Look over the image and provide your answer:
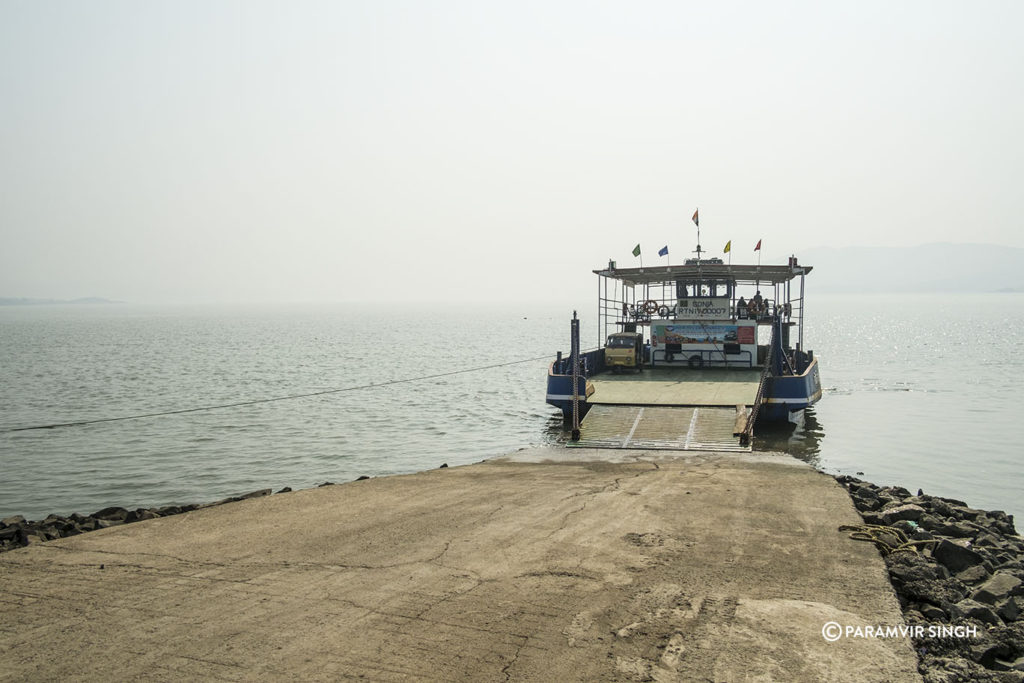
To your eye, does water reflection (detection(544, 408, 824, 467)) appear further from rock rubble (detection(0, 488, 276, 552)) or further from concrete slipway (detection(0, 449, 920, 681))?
rock rubble (detection(0, 488, 276, 552))

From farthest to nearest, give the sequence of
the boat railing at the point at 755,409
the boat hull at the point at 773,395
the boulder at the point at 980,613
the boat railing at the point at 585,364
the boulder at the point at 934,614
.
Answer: the boat railing at the point at 585,364 < the boat hull at the point at 773,395 < the boat railing at the point at 755,409 < the boulder at the point at 980,613 < the boulder at the point at 934,614

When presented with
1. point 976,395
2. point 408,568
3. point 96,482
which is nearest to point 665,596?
point 408,568

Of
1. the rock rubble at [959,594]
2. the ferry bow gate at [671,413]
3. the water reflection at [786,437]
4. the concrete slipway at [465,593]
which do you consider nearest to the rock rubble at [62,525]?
the concrete slipway at [465,593]

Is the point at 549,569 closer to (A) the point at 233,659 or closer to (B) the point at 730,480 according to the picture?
(A) the point at 233,659

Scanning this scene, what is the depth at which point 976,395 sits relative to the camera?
1528 inches

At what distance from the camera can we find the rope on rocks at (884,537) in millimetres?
9828

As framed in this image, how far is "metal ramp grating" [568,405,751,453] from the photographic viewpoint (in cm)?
1823

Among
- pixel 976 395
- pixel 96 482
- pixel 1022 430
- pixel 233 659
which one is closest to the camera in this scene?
pixel 233 659

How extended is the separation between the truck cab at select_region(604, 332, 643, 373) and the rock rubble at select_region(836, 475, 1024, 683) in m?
15.8

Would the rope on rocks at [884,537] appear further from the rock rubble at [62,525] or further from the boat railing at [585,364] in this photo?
the boat railing at [585,364]

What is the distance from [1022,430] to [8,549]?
106 feet

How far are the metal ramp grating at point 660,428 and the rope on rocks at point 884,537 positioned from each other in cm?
697

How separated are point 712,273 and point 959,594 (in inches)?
837

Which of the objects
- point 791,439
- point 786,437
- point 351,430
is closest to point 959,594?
point 786,437
